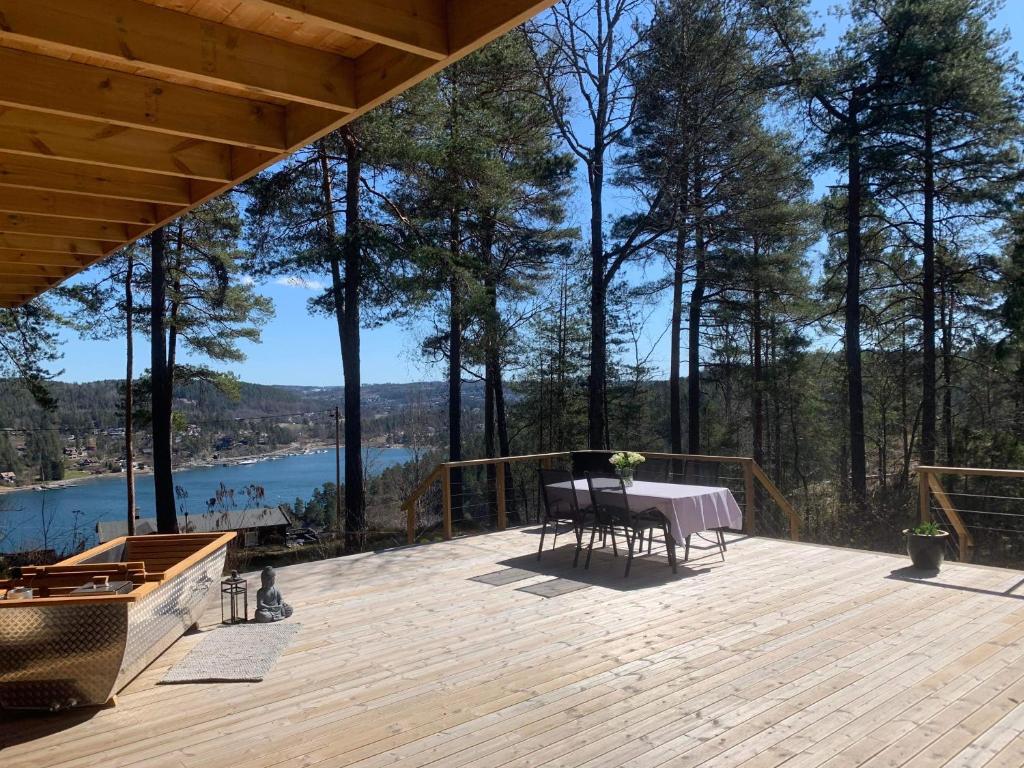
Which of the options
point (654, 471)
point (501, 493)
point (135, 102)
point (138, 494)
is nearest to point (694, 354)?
point (501, 493)

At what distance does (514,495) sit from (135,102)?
444 inches

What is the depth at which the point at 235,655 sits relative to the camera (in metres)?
3.81

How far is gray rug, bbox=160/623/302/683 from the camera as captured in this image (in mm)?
3508

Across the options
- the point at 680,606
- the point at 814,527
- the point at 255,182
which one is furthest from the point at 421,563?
the point at 814,527

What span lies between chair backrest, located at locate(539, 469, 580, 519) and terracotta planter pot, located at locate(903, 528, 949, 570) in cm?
269

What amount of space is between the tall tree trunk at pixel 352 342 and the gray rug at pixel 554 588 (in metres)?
4.78

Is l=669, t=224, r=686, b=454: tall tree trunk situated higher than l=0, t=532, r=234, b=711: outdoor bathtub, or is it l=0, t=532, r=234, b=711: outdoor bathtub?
l=669, t=224, r=686, b=454: tall tree trunk

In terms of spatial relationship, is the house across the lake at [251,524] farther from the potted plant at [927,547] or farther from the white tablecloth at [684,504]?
the potted plant at [927,547]

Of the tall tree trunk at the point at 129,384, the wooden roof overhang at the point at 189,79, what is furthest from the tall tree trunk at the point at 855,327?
the tall tree trunk at the point at 129,384

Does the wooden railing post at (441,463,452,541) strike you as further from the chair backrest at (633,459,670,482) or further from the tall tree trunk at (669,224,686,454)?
the tall tree trunk at (669,224,686,454)

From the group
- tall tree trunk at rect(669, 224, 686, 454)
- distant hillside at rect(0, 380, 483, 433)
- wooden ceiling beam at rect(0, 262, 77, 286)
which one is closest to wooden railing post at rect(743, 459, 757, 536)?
wooden ceiling beam at rect(0, 262, 77, 286)

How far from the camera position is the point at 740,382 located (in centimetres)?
1702

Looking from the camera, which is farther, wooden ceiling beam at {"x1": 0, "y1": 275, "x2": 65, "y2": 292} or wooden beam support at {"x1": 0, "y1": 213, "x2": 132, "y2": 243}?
wooden ceiling beam at {"x1": 0, "y1": 275, "x2": 65, "y2": 292}

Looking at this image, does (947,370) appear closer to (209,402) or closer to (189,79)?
(189,79)
